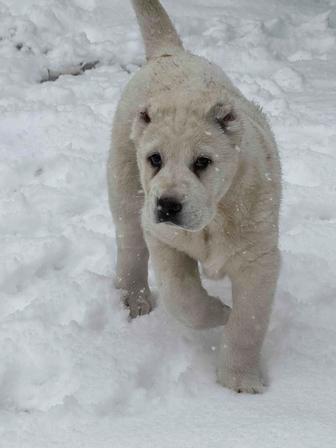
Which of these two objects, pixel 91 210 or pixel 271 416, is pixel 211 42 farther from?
pixel 271 416

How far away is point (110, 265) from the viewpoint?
211 inches

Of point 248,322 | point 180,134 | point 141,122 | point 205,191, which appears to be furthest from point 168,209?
point 248,322

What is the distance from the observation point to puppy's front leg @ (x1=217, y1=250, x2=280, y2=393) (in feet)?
13.3

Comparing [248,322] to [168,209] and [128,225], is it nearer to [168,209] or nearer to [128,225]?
[168,209]

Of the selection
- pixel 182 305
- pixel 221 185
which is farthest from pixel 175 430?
pixel 221 185

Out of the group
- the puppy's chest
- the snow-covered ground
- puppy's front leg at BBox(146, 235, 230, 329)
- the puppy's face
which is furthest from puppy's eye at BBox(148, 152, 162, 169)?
the snow-covered ground

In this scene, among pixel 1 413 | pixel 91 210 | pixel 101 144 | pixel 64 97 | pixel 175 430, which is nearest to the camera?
pixel 175 430

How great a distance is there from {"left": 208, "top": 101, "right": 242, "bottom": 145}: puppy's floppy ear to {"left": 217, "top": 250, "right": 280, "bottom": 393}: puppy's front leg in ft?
2.03

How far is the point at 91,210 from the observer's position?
602cm

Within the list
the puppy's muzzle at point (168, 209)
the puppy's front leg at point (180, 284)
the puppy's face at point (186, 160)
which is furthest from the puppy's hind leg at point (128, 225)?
the puppy's muzzle at point (168, 209)

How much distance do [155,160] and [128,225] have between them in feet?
4.09

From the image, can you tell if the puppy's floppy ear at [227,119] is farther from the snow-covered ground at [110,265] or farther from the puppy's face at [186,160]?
the snow-covered ground at [110,265]

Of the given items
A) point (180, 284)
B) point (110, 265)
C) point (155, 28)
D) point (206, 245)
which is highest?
point (155, 28)

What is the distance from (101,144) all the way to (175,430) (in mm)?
3867
